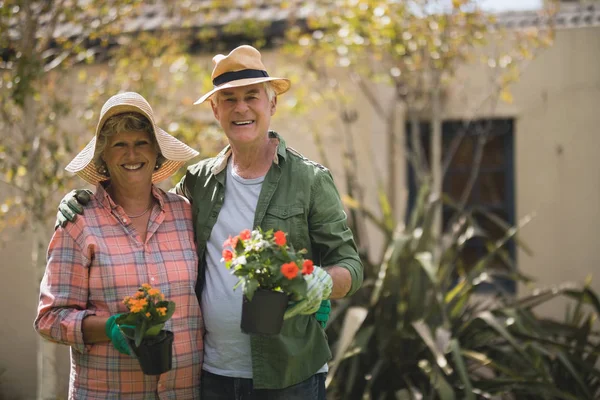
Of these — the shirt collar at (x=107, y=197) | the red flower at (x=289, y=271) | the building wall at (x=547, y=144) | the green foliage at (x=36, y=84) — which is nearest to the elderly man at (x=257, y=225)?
the shirt collar at (x=107, y=197)

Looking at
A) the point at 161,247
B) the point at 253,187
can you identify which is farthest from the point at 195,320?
the point at 253,187

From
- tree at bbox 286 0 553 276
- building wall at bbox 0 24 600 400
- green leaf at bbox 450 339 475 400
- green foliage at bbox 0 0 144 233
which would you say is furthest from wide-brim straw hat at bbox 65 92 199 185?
building wall at bbox 0 24 600 400

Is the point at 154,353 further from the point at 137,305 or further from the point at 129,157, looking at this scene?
the point at 129,157

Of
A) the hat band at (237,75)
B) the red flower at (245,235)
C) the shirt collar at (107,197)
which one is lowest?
the red flower at (245,235)

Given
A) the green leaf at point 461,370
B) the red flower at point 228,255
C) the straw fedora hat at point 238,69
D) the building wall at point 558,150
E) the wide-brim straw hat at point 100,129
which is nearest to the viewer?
the red flower at point 228,255

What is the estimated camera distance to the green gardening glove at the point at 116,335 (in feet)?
8.08

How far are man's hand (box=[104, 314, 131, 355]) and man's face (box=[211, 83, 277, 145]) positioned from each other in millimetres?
754

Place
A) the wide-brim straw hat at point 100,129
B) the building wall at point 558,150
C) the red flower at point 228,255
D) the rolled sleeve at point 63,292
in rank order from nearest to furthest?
1. the red flower at point 228,255
2. the rolled sleeve at point 63,292
3. the wide-brim straw hat at point 100,129
4. the building wall at point 558,150

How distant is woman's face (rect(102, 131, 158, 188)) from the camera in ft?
8.83

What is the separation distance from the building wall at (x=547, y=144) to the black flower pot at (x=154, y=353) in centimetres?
404

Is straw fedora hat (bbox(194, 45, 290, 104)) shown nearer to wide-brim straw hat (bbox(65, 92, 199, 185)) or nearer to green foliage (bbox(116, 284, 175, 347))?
wide-brim straw hat (bbox(65, 92, 199, 185))

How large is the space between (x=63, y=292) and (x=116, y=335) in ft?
0.83

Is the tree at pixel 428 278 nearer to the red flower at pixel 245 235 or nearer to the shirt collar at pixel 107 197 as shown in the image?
the shirt collar at pixel 107 197

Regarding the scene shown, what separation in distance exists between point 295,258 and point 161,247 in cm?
56
